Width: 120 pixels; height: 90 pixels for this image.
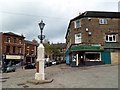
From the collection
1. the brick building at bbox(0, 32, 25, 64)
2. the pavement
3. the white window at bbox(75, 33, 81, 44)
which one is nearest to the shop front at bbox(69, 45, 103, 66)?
the white window at bbox(75, 33, 81, 44)

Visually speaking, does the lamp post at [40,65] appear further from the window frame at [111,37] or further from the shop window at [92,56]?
the window frame at [111,37]

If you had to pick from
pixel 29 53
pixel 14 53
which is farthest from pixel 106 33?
pixel 29 53

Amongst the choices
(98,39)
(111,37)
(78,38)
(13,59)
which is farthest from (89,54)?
(13,59)

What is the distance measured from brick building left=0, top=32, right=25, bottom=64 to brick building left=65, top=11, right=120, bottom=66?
2407 centimetres

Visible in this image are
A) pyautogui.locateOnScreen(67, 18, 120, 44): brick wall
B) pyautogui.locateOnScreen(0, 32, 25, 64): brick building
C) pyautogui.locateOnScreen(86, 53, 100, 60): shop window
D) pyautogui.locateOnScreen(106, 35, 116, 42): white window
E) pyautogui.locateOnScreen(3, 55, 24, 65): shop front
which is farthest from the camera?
pyautogui.locateOnScreen(3, 55, 24, 65): shop front

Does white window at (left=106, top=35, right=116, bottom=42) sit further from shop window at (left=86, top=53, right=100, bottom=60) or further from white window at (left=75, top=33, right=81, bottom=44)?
white window at (left=75, top=33, right=81, bottom=44)

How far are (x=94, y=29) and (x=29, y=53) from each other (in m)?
33.9

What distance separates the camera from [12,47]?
5450cm

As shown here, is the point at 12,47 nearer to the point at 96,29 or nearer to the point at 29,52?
the point at 29,52

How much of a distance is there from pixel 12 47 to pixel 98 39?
28452 mm

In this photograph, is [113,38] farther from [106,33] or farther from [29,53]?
[29,53]

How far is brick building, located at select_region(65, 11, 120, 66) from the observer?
33.7 meters

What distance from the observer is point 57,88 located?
11586 millimetres

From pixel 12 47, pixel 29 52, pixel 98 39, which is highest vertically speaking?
pixel 98 39
